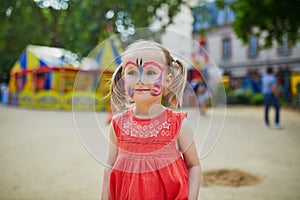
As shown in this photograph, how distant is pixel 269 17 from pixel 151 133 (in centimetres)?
1031

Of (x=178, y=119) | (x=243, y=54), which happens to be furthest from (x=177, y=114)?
(x=243, y=54)

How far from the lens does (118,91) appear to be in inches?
46.1

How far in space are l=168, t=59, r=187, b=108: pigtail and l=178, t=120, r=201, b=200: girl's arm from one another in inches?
4.3

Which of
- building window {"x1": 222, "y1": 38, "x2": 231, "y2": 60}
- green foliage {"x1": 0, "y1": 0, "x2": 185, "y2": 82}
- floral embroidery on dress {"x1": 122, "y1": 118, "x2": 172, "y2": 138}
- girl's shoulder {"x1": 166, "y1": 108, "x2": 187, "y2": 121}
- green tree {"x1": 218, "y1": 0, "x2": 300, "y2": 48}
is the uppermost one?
building window {"x1": 222, "y1": 38, "x2": 231, "y2": 60}

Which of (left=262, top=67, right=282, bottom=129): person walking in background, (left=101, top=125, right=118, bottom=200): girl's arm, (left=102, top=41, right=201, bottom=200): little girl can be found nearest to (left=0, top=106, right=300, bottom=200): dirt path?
(left=101, top=125, right=118, bottom=200): girl's arm

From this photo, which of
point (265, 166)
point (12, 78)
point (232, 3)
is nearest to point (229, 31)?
point (232, 3)

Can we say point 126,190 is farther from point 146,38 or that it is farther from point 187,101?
point 146,38

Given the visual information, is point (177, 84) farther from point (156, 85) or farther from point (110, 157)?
point (110, 157)

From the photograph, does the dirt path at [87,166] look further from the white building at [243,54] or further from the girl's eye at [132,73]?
the white building at [243,54]

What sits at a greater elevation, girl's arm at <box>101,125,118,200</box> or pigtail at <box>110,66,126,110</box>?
pigtail at <box>110,66,126,110</box>

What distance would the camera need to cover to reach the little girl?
1021 mm

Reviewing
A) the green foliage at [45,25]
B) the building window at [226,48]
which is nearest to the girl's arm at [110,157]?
the green foliage at [45,25]

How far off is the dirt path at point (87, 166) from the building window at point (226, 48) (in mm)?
18069

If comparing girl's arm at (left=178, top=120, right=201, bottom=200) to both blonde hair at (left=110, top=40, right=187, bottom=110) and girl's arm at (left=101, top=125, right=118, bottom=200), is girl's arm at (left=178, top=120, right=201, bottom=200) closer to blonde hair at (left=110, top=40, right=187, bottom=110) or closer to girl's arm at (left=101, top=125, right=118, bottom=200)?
blonde hair at (left=110, top=40, right=187, bottom=110)
